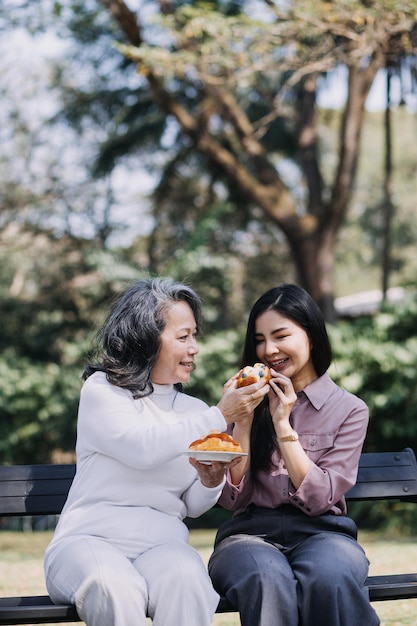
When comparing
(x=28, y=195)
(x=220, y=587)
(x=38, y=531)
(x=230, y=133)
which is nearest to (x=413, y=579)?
(x=220, y=587)

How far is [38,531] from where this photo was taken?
39.9ft

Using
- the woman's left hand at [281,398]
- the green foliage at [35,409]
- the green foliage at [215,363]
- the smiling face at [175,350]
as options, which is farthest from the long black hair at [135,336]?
the green foliage at [35,409]

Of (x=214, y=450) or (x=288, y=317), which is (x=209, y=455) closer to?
(x=214, y=450)

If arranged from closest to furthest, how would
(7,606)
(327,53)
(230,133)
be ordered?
(7,606) → (327,53) → (230,133)

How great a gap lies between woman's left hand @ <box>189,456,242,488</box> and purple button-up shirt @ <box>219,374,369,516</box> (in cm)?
16

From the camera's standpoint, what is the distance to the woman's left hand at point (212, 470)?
331cm

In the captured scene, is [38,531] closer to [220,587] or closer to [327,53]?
[327,53]

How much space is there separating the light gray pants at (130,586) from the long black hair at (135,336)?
0.64 m

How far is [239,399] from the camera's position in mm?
3365

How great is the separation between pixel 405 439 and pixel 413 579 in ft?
20.7

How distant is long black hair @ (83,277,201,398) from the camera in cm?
352

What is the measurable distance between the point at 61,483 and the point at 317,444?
1132 millimetres

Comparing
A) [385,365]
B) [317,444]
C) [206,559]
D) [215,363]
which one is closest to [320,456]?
[317,444]

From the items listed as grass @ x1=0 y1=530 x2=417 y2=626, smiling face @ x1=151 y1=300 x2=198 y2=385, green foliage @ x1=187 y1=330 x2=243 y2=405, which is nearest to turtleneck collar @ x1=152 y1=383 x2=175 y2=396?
smiling face @ x1=151 y1=300 x2=198 y2=385
